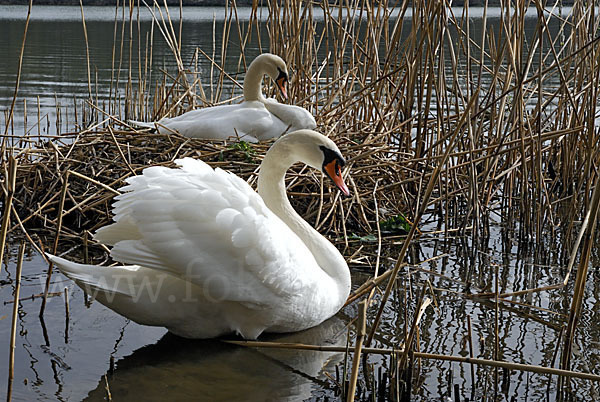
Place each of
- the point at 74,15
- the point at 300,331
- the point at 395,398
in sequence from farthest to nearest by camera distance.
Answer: the point at 74,15, the point at 300,331, the point at 395,398

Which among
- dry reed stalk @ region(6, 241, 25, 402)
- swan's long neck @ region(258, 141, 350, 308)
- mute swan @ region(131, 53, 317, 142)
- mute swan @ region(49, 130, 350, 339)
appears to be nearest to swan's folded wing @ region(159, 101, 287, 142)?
mute swan @ region(131, 53, 317, 142)

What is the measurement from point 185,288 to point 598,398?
1.79 meters

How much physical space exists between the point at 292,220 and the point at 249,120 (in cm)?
225

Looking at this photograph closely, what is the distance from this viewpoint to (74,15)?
31156 mm

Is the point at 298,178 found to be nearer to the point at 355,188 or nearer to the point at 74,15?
the point at 355,188

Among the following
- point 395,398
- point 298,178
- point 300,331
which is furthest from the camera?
point 298,178

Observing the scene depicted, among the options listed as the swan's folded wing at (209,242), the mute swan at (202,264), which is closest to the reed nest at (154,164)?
the mute swan at (202,264)

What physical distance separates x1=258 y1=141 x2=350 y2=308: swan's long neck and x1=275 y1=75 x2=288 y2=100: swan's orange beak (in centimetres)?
269

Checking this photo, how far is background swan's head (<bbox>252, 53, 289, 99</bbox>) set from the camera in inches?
253

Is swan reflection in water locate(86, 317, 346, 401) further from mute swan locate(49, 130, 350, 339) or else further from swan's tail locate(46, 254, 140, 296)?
swan's tail locate(46, 254, 140, 296)

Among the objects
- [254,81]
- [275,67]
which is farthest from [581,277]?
[254,81]

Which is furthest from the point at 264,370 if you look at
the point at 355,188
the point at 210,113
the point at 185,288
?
the point at 210,113

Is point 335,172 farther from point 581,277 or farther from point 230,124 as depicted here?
point 230,124

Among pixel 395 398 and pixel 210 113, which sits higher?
pixel 210 113
